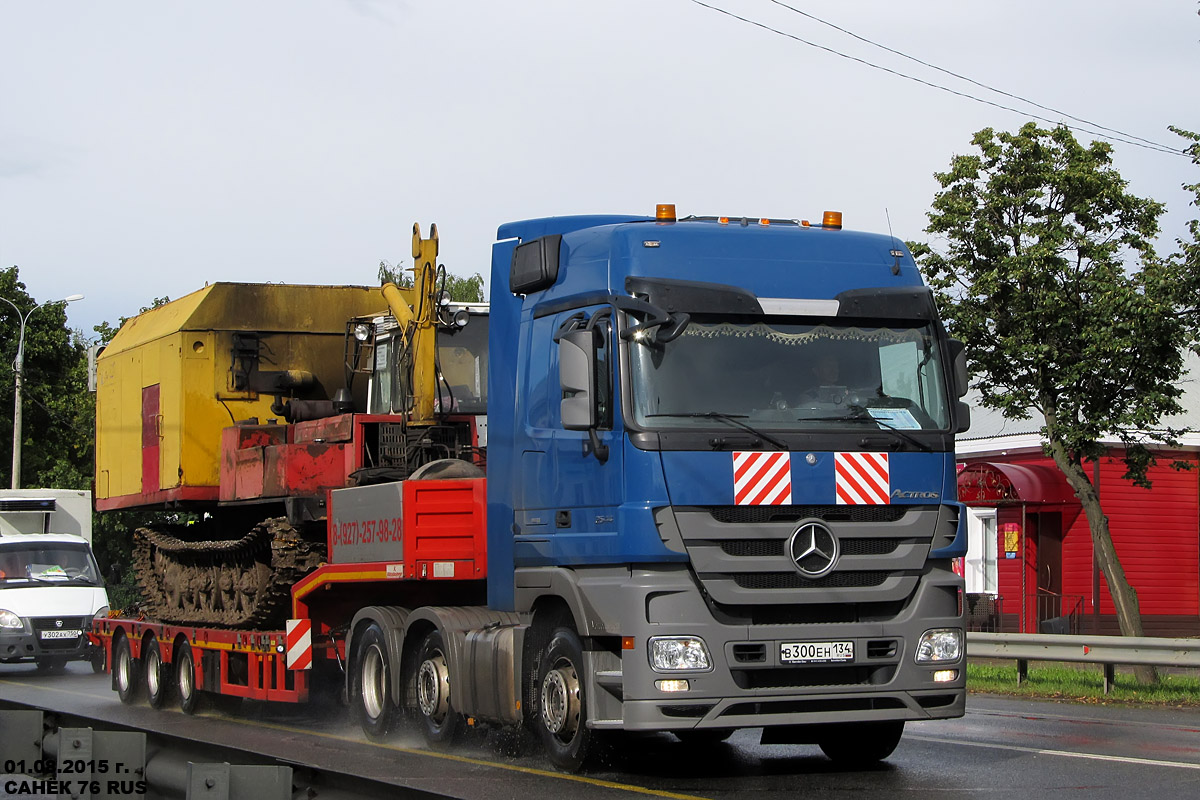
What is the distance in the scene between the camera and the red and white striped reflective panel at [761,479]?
31.6 feet

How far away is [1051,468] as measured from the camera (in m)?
33.5

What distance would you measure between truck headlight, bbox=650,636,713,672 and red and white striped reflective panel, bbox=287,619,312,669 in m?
6.01

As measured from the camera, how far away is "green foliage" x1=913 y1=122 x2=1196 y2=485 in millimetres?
22734

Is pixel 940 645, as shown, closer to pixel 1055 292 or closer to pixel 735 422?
pixel 735 422

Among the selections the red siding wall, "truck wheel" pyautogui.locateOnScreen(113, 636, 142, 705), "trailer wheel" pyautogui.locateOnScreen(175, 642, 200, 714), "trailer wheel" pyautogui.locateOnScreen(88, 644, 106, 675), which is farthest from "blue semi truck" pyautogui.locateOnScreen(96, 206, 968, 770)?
the red siding wall

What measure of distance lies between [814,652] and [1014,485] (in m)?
23.1

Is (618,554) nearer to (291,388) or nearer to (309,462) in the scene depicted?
(309,462)

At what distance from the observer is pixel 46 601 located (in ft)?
80.5

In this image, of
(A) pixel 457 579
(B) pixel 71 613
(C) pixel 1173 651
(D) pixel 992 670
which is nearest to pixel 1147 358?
(D) pixel 992 670

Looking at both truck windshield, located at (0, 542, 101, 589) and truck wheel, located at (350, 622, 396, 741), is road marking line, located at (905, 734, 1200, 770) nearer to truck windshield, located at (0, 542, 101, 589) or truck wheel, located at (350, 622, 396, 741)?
truck wheel, located at (350, 622, 396, 741)

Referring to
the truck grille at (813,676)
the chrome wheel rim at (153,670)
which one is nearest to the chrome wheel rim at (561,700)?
the truck grille at (813,676)

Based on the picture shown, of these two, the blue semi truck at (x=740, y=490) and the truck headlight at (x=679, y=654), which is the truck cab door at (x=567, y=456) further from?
the truck headlight at (x=679, y=654)

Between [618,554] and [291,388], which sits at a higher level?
[291,388]

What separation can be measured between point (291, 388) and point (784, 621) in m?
8.61
